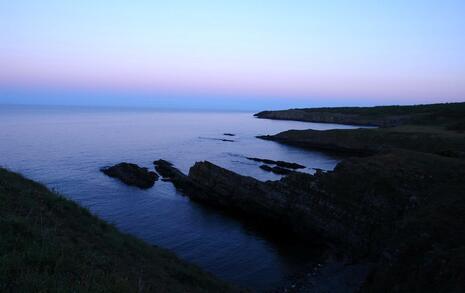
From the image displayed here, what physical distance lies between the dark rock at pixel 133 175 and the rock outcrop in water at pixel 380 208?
715cm

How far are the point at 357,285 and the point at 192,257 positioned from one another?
9518 millimetres

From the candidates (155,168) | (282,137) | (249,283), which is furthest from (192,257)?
(282,137)

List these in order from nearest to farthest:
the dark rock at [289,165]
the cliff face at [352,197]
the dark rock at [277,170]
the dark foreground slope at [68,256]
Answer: the dark foreground slope at [68,256]
the cliff face at [352,197]
the dark rock at [277,170]
the dark rock at [289,165]

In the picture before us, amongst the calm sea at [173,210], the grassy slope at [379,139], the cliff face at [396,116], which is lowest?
the calm sea at [173,210]

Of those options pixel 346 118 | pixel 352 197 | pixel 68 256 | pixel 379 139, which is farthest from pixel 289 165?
pixel 346 118

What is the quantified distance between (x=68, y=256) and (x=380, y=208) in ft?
66.4

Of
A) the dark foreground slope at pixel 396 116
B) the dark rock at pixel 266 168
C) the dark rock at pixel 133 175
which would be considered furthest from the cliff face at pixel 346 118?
the dark rock at pixel 133 175

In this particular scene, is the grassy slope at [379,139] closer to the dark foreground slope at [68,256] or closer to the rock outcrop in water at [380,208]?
the rock outcrop in water at [380,208]

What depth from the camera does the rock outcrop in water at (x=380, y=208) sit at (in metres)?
14.5

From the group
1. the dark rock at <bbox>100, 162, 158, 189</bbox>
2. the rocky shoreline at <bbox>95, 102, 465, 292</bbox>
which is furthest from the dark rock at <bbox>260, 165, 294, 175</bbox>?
the dark rock at <bbox>100, 162, 158, 189</bbox>

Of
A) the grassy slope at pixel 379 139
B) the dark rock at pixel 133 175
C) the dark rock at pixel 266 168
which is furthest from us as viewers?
the grassy slope at pixel 379 139

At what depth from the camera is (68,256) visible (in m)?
8.65

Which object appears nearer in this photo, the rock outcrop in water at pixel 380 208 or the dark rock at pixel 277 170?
the rock outcrop in water at pixel 380 208

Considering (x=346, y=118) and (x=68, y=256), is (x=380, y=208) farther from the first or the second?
(x=346, y=118)
